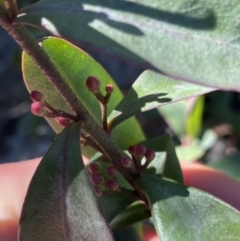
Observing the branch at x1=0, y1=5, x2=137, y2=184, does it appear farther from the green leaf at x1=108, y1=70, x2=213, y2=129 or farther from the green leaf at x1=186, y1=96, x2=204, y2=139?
the green leaf at x1=186, y1=96, x2=204, y2=139

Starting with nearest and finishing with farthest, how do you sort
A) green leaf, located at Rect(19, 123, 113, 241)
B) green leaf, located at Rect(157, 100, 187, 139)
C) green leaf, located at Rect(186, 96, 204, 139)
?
green leaf, located at Rect(19, 123, 113, 241) < green leaf, located at Rect(186, 96, 204, 139) < green leaf, located at Rect(157, 100, 187, 139)

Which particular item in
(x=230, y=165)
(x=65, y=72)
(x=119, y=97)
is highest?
(x=65, y=72)

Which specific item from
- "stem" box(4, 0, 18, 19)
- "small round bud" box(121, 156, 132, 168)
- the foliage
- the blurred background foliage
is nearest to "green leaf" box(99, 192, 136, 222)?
the foliage

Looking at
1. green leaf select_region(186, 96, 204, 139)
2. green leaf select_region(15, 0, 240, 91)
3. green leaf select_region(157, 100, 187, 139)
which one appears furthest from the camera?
green leaf select_region(157, 100, 187, 139)

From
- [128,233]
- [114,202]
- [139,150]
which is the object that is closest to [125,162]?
[139,150]

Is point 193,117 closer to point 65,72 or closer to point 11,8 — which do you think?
point 65,72

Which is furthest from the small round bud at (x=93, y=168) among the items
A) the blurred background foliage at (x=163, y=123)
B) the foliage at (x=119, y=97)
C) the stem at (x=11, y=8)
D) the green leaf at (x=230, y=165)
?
the green leaf at (x=230, y=165)
